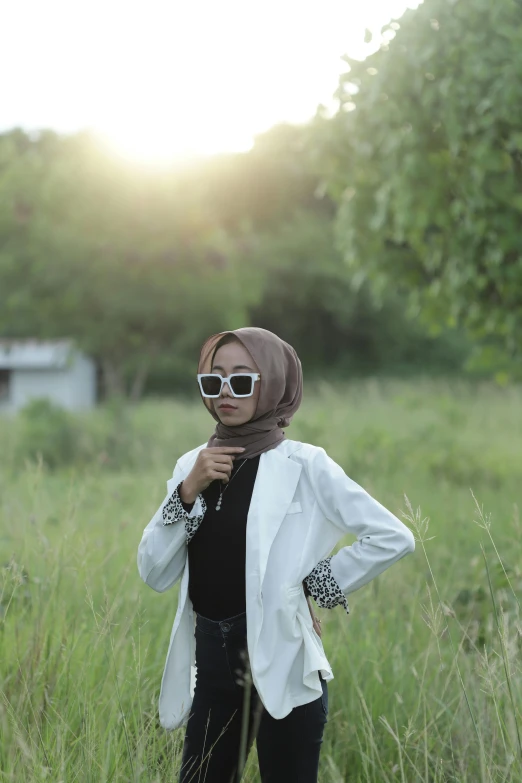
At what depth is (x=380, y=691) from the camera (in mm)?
3221

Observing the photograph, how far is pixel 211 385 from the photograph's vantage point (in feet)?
7.54

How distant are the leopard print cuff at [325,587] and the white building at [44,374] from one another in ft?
97.7

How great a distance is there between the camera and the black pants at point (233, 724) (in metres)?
2.18

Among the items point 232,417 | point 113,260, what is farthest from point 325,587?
point 113,260

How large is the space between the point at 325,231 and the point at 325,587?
33995mm

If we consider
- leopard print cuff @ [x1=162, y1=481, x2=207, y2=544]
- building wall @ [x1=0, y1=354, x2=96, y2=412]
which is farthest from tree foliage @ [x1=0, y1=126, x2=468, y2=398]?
leopard print cuff @ [x1=162, y1=481, x2=207, y2=544]

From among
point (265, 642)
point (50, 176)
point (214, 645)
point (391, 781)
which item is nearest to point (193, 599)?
point (214, 645)

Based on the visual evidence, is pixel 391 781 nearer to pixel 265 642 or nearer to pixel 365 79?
pixel 265 642

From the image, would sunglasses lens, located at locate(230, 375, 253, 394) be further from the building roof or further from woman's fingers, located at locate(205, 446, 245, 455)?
the building roof

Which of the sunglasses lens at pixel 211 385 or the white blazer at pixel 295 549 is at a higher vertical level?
the sunglasses lens at pixel 211 385

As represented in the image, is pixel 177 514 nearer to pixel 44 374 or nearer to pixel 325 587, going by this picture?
pixel 325 587

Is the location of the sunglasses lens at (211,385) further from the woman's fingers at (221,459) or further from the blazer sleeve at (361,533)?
the blazer sleeve at (361,533)

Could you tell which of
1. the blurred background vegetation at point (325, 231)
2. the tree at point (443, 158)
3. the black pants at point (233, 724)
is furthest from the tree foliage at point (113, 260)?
the black pants at point (233, 724)

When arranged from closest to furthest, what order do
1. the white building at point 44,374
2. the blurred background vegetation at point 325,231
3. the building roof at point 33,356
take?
1. the blurred background vegetation at point 325,231
2. the building roof at point 33,356
3. the white building at point 44,374
